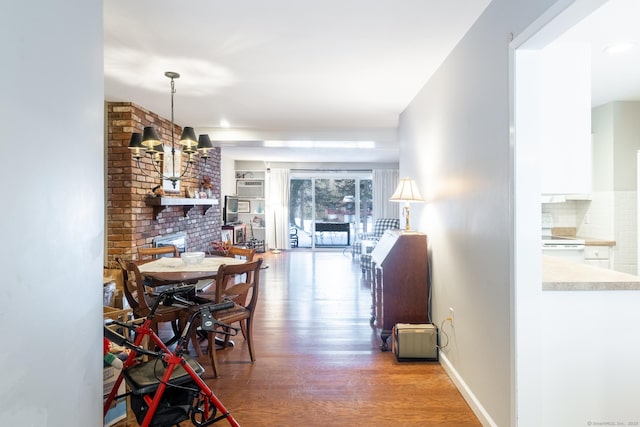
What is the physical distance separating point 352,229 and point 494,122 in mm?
7387

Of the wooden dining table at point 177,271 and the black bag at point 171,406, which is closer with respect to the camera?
the black bag at point 171,406

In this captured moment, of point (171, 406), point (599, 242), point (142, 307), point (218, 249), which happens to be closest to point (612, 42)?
point (599, 242)

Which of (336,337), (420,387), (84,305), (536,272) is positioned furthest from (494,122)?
(336,337)

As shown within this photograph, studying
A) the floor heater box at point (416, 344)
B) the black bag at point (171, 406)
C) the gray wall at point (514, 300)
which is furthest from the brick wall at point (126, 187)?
the gray wall at point (514, 300)

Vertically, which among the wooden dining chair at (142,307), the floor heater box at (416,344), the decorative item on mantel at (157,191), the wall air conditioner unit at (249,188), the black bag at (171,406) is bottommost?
the floor heater box at (416,344)

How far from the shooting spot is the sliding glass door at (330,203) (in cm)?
916

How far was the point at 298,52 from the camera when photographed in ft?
8.45

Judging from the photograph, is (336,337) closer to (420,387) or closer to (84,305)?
(420,387)

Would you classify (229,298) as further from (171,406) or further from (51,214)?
(51,214)

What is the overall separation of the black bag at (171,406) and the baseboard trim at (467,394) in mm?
1657

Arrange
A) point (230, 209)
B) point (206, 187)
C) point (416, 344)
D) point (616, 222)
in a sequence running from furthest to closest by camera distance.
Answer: point (230, 209), point (206, 187), point (616, 222), point (416, 344)

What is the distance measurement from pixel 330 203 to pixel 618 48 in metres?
7.12

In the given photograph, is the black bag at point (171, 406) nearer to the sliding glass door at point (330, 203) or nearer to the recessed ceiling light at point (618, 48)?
the recessed ceiling light at point (618, 48)

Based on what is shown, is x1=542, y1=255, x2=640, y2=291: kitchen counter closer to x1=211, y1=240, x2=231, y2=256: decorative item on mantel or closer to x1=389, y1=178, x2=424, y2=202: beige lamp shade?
x1=389, y1=178, x2=424, y2=202: beige lamp shade
